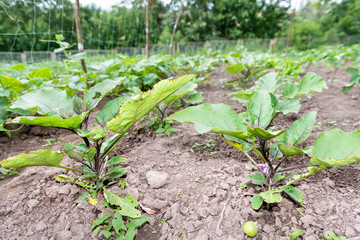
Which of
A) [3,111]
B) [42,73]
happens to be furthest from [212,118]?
[42,73]

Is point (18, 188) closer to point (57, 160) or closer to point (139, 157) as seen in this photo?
point (57, 160)

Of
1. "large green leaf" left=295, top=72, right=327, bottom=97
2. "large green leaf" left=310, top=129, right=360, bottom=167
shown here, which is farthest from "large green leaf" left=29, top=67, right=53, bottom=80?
"large green leaf" left=310, top=129, right=360, bottom=167

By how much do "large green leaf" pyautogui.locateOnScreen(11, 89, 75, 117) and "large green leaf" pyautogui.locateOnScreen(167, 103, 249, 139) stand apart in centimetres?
61

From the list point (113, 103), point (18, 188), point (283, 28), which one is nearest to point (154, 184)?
point (113, 103)

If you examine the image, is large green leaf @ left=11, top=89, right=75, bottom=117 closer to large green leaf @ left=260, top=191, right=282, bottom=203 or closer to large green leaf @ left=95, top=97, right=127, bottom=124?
large green leaf @ left=95, top=97, right=127, bottom=124

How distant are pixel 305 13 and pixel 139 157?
197ft

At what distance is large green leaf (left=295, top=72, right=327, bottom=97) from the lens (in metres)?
1.38

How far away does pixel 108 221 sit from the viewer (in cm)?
110

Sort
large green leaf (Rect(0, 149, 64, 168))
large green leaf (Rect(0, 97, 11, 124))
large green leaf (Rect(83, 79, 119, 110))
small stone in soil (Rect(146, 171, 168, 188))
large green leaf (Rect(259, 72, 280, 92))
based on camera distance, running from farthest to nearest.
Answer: large green leaf (Rect(0, 97, 11, 124)) → large green leaf (Rect(259, 72, 280, 92)) → small stone in soil (Rect(146, 171, 168, 188)) → large green leaf (Rect(83, 79, 119, 110)) → large green leaf (Rect(0, 149, 64, 168))

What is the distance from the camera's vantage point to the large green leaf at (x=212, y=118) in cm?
103

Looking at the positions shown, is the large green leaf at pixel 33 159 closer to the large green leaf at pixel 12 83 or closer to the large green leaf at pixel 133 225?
the large green leaf at pixel 133 225

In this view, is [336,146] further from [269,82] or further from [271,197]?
[269,82]

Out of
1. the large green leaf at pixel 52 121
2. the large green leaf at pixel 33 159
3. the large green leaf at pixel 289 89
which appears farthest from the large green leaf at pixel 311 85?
the large green leaf at pixel 33 159

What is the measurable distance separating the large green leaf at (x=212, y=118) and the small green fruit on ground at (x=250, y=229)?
16.2 inches
